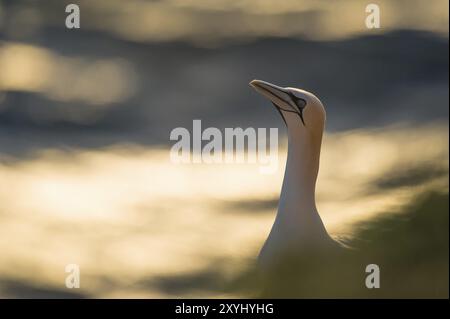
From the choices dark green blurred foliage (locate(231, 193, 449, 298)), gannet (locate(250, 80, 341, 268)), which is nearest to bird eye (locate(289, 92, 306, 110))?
gannet (locate(250, 80, 341, 268))

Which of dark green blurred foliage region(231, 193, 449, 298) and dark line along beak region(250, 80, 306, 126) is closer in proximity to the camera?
dark green blurred foliage region(231, 193, 449, 298)

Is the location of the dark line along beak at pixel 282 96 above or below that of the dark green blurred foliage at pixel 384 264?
above

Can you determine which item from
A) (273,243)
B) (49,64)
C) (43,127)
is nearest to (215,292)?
(273,243)

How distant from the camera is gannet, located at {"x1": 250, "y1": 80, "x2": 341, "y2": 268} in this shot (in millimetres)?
3363

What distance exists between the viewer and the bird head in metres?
3.46

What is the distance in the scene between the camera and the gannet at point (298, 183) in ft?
11.0

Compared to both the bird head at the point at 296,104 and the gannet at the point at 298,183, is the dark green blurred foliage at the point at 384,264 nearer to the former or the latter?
the gannet at the point at 298,183

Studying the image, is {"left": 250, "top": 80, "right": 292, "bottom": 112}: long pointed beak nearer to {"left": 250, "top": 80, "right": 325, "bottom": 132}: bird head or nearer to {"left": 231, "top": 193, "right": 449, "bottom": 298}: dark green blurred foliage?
{"left": 250, "top": 80, "right": 325, "bottom": 132}: bird head

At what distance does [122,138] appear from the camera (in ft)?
15.5

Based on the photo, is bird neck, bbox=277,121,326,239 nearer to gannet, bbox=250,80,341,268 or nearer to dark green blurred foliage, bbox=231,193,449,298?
gannet, bbox=250,80,341,268

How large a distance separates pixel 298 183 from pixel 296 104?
24 cm

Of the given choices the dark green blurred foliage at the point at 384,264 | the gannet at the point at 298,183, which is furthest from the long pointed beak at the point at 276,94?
the dark green blurred foliage at the point at 384,264

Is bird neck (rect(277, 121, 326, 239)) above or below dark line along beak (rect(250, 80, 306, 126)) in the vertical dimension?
below
